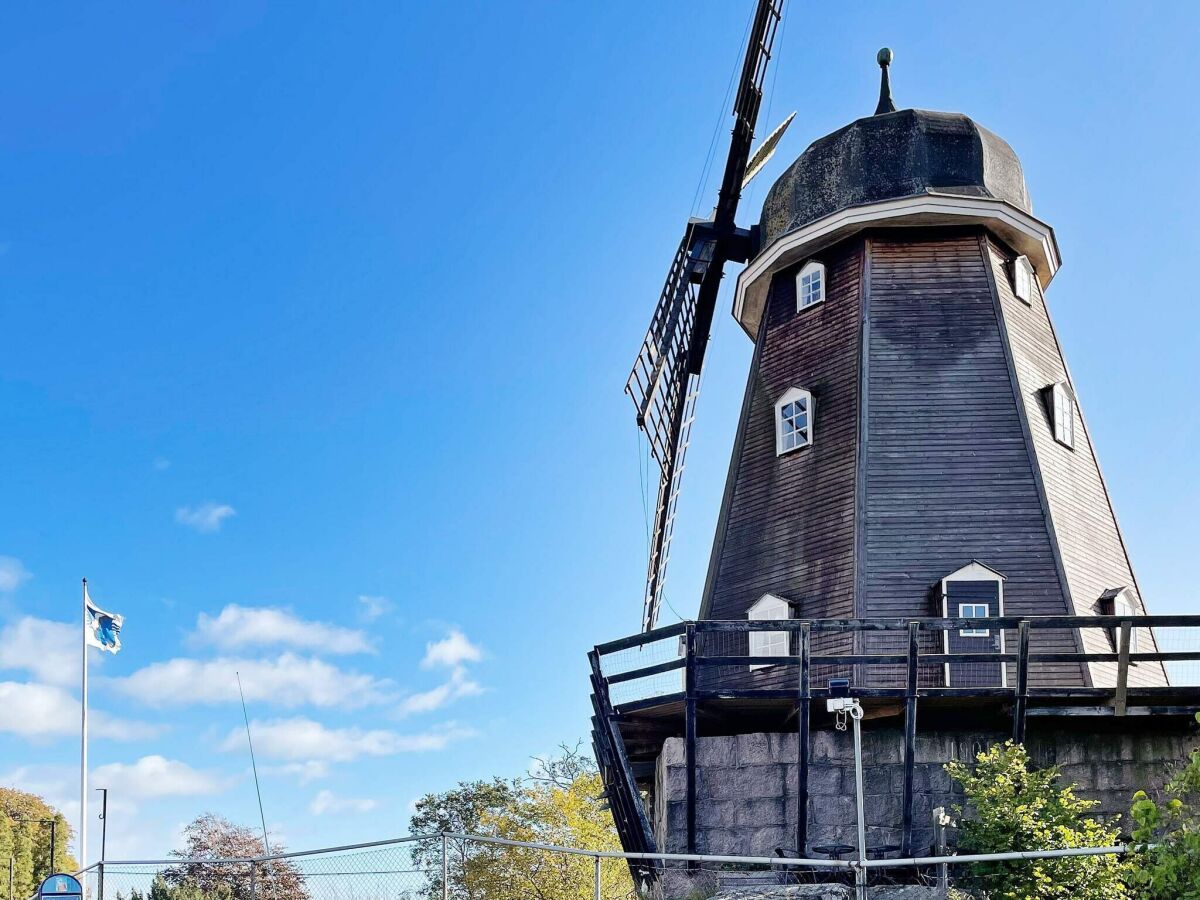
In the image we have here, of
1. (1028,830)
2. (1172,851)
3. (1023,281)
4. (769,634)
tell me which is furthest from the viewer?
(1023,281)

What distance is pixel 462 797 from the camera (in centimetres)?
3731

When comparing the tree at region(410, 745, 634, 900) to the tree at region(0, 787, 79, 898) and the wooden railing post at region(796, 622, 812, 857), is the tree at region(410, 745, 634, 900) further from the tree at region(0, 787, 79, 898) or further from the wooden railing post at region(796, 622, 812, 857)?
the tree at region(0, 787, 79, 898)

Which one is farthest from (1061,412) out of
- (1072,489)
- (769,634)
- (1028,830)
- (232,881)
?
(232,881)

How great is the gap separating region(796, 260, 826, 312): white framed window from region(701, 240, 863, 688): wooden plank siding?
0.11m

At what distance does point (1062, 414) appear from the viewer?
55.7ft

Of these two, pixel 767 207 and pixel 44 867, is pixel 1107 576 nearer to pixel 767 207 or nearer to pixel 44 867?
pixel 767 207

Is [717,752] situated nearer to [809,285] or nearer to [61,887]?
[809,285]

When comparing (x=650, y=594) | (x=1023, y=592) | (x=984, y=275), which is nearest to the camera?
(x=1023, y=592)

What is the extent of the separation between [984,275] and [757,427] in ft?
11.4

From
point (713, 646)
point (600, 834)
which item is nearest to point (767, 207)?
point (713, 646)

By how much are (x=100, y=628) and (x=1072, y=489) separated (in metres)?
14.0

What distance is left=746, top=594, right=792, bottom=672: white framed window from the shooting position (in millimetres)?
15688

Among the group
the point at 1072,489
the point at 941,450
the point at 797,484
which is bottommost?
the point at 1072,489

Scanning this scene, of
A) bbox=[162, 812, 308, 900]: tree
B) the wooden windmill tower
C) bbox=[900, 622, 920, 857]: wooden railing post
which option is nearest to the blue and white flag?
bbox=[162, 812, 308, 900]: tree
